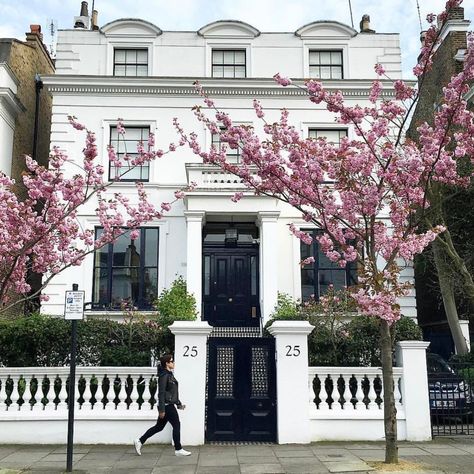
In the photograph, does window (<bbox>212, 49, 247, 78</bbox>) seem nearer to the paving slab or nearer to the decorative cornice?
the decorative cornice

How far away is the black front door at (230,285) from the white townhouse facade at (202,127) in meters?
0.03

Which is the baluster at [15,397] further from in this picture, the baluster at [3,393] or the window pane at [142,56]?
the window pane at [142,56]

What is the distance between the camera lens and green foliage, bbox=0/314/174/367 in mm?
11264

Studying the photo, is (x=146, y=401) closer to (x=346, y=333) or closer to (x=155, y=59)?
(x=346, y=333)

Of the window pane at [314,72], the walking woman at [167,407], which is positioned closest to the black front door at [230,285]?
the window pane at [314,72]

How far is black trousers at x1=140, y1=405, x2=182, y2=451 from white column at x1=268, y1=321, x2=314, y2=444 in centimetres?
192

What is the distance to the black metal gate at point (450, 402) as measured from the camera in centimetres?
1091

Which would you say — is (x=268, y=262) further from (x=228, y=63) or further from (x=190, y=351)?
(x=228, y=63)

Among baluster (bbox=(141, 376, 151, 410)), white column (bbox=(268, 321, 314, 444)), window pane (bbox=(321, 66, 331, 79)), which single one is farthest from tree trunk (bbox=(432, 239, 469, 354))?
baluster (bbox=(141, 376, 151, 410))

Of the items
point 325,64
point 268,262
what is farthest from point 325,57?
point 268,262

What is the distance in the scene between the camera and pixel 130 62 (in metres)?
20.0

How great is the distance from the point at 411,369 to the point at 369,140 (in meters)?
4.34

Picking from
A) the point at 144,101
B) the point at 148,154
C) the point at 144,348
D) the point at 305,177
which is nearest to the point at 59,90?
the point at 144,101

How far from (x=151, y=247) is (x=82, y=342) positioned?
7.27 metres
